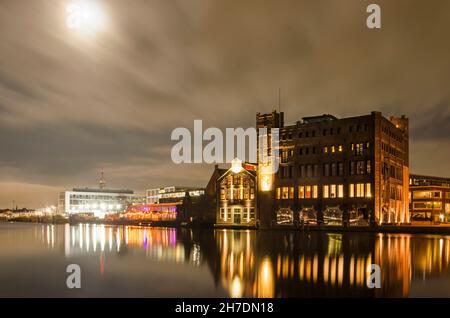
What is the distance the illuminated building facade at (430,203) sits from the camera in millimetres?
123244

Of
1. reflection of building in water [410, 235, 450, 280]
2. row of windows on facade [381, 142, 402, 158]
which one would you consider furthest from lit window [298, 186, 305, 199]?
reflection of building in water [410, 235, 450, 280]

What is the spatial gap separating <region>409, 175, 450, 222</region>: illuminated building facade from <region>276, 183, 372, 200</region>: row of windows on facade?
49.4m

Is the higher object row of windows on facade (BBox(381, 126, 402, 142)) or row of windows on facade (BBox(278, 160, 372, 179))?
row of windows on facade (BBox(381, 126, 402, 142))

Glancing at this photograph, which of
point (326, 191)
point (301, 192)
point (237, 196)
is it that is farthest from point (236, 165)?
point (326, 191)

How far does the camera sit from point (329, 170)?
8769 cm

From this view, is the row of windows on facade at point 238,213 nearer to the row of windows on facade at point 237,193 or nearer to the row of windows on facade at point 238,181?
the row of windows on facade at point 237,193

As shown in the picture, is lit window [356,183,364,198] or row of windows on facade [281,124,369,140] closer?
lit window [356,183,364,198]

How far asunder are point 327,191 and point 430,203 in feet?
170

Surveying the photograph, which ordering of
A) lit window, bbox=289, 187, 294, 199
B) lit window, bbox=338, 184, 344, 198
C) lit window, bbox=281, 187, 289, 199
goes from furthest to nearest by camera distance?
lit window, bbox=281, 187, 289, 199 → lit window, bbox=289, 187, 294, 199 → lit window, bbox=338, 184, 344, 198

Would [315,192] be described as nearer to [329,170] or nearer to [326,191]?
[326,191]

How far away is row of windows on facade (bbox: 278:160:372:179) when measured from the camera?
83062 mm

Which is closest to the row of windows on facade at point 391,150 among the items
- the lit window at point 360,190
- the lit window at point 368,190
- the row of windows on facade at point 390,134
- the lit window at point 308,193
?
the row of windows on facade at point 390,134

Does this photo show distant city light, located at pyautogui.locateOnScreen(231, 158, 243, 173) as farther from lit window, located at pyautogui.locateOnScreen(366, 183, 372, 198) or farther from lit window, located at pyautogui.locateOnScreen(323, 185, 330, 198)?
Result: lit window, located at pyautogui.locateOnScreen(366, 183, 372, 198)
